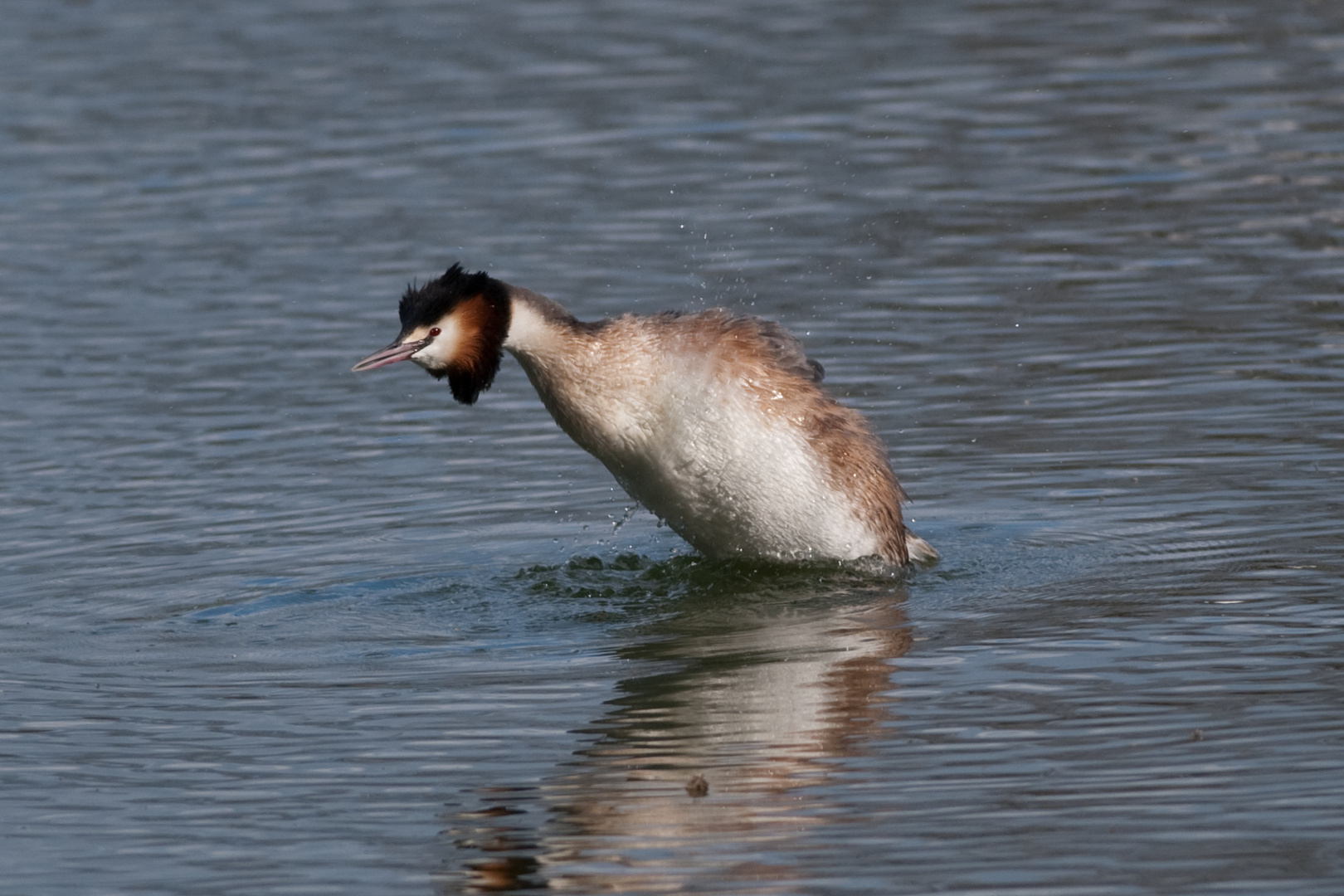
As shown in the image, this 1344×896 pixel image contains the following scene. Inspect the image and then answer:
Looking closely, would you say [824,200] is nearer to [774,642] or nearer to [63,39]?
[774,642]

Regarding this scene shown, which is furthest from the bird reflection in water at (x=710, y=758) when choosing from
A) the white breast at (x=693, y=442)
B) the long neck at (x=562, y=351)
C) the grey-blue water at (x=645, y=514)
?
the long neck at (x=562, y=351)

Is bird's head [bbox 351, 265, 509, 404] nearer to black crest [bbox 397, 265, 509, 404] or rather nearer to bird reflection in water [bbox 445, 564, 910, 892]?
black crest [bbox 397, 265, 509, 404]

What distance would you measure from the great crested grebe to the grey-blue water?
26cm

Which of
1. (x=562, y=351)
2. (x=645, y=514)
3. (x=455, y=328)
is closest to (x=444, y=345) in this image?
(x=455, y=328)

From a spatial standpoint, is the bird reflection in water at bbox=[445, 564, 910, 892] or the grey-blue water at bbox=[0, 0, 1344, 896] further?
the grey-blue water at bbox=[0, 0, 1344, 896]

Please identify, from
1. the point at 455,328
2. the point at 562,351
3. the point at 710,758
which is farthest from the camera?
the point at 562,351

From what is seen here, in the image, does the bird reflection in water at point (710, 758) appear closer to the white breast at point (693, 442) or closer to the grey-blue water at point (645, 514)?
the grey-blue water at point (645, 514)

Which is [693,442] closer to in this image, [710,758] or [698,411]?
[698,411]

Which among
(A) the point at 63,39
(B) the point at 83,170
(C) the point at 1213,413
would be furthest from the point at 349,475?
(A) the point at 63,39

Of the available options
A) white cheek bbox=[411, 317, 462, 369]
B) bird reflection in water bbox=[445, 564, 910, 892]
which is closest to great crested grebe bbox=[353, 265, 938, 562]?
white cheek bbox=[411, 317, 462, 369]

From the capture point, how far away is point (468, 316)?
30.6 feet

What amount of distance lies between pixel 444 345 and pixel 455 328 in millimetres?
86

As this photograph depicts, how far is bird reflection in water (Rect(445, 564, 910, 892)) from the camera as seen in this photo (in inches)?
256

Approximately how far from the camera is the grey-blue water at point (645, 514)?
6930mm
